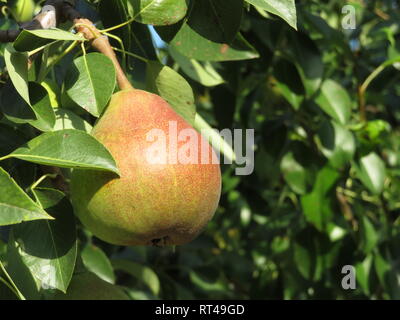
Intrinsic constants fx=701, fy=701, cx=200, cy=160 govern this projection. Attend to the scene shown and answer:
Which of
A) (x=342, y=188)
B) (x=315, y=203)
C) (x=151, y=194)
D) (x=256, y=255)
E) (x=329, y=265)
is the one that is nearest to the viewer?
(x=151, y=194)

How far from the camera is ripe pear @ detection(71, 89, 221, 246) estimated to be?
95 centimetres

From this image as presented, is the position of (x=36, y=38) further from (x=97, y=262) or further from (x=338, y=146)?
(x=338, y=146)

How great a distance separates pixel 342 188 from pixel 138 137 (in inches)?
51.1

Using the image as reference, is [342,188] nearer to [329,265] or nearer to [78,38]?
[329,265]

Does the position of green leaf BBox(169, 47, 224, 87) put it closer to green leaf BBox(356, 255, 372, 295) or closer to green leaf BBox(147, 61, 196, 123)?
green leaf BBox(147, 61, 196, 123)

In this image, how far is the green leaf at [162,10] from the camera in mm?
1104

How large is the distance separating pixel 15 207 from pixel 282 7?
1.60 ft

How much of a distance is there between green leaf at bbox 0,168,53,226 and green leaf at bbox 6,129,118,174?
67 millimetres

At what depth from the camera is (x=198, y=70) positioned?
61.2 inches

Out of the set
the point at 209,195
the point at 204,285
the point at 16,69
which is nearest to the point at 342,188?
the point at 204,285

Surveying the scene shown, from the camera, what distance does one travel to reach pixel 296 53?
176 cm

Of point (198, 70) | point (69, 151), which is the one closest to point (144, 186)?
point (69, 151)

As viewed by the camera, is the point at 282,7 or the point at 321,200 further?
the point at 321,200

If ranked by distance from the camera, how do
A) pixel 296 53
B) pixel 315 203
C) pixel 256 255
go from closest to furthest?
pixel 296 53 → pixel 315 203 → pixel 256 255
